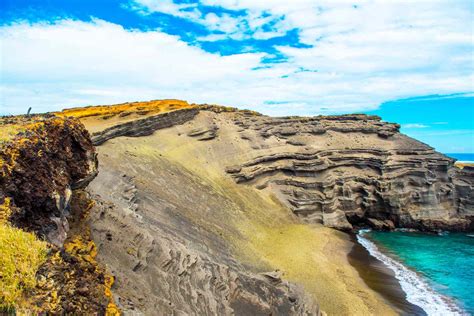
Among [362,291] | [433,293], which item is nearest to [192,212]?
[362,291]

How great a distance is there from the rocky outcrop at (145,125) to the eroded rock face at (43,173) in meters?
23.1

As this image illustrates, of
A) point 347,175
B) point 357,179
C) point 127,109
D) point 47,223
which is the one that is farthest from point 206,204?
point 357,179

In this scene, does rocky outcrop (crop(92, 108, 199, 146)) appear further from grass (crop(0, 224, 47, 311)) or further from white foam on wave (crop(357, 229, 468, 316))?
white foam on wave (crop(357, 229, 468, 316))

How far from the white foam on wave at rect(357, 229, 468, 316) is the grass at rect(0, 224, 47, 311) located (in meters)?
28.9

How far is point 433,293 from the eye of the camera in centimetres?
3127

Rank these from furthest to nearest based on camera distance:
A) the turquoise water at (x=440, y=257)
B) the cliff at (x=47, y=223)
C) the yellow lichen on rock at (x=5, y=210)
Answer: the turquoise water at (x=440, y=257), the yellow lichen on rock at (x=5, y=210), the cliff at (x=47, y=223)

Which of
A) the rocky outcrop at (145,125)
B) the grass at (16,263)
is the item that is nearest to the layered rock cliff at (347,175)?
the rocky outcrop at (145,125)

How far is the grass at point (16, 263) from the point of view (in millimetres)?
6688

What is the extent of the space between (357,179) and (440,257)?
59.0 ft

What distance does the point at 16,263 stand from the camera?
7223mm

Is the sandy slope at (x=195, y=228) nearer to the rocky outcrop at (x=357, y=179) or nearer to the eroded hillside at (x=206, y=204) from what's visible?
the eroded hillside at (x=206, y=204)

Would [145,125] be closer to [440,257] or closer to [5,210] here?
[5,210]

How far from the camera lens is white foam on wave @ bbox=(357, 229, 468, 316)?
92.4 feet

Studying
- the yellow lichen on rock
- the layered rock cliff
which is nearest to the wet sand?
the layered rock cliff
